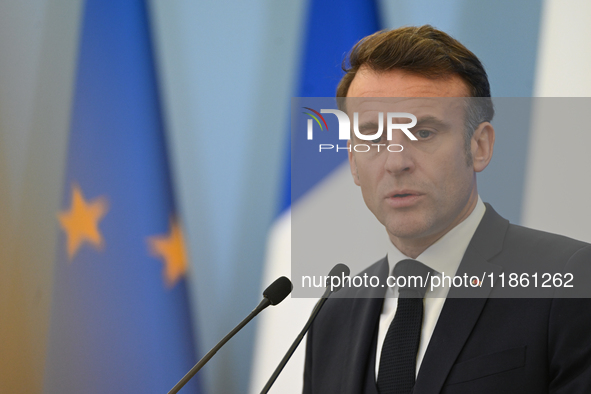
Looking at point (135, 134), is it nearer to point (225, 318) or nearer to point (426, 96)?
point (225, 318)

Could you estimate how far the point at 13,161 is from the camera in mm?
2145

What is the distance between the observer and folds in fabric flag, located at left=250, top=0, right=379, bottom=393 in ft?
6.16

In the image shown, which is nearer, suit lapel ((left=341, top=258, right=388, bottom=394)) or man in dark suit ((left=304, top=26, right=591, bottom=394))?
man in dark suit ((left=304, top=26, right=591, bottom=394))

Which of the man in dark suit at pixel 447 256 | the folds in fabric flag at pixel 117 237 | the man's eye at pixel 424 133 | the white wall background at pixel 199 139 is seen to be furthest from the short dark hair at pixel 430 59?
the folds in fabric flag at pixel 117 237

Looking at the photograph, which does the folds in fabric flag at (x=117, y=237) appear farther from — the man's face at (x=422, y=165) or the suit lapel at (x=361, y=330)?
the man's face at (x=422, y=165)

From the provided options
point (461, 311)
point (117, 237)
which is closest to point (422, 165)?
point (461, 311)

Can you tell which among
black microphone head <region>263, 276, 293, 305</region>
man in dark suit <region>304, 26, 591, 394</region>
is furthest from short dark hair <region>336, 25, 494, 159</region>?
black microphone head <region>263, 276, 293, 305</region>

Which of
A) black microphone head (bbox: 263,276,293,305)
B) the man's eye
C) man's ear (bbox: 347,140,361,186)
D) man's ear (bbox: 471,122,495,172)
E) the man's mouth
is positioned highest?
the man's eye

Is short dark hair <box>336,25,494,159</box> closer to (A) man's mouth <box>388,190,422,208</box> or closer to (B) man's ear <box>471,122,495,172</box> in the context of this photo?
(B) man's ear <box>471,122,495,172</box>

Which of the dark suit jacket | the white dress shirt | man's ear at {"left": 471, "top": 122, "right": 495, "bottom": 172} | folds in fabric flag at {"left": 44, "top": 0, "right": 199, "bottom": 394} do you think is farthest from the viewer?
folds in fabric flag at {"left": 44, "top": 0, "right": 199, "bottom": 394}

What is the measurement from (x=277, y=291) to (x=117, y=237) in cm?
106

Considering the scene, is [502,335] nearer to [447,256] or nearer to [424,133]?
[447,256]

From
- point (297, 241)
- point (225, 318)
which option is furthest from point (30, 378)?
point (297, 241)

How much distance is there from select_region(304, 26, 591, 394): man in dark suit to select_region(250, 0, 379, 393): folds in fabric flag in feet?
1.03
